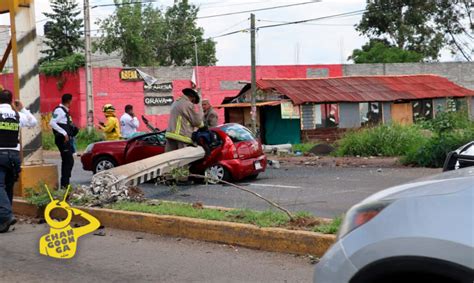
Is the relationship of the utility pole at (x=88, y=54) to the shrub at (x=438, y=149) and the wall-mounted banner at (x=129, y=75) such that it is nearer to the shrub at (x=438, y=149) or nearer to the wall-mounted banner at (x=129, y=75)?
the wall-mounted banner at (x=129, y=75)

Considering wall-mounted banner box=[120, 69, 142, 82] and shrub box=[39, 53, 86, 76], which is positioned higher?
shrub box=[39, 53, 86, 76]

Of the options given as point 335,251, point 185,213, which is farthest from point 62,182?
point 335,251

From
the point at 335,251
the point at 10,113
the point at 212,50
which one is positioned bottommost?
the point at 335,251

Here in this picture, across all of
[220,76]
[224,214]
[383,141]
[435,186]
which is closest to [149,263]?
[224,214]

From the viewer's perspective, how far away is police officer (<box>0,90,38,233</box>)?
26.8ft

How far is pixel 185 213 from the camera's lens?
799 centimetres

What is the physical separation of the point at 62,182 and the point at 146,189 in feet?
6.34

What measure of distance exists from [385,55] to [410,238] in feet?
156

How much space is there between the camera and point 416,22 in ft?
170

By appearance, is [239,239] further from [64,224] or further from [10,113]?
[10,113]

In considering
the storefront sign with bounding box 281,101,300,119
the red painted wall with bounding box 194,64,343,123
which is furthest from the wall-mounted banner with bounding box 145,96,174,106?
the storefront sign with bounding box 281,101,300,119

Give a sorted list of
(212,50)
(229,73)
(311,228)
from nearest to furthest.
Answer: (311,228), (229,73), (212,50)

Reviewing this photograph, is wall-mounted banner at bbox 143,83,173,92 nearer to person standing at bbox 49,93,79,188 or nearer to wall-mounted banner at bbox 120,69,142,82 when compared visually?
wall-mounted banner at bbox 120,69,142,82

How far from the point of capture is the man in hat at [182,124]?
1227cm
